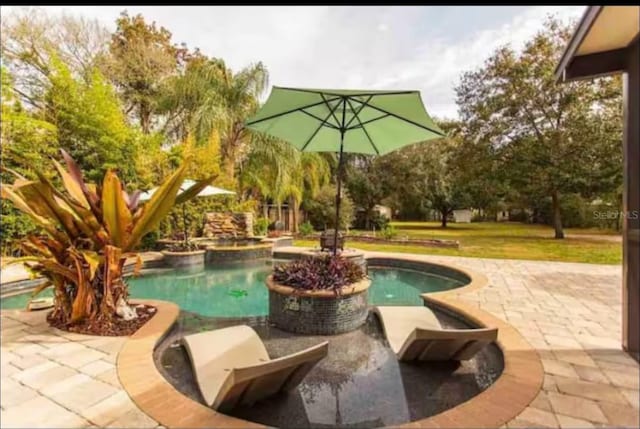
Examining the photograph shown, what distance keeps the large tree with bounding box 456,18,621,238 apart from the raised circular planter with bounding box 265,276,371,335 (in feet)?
44.3

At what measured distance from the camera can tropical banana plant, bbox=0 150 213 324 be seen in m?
4.37

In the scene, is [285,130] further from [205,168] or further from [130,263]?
[205,168]

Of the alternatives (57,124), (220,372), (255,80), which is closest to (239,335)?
(220,372)

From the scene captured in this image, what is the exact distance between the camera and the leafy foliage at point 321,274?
16.5 feet

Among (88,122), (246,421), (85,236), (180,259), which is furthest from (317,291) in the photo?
(88,122)

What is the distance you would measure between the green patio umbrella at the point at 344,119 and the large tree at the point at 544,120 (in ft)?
36.9

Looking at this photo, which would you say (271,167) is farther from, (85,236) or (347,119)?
(85,236)

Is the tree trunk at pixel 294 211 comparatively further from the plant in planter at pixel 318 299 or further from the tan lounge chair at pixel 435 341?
the tan lounge chair at pixel 435 341

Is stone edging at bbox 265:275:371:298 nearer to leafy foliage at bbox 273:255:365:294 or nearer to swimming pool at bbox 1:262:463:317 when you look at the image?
leafy foliage at bbox 273:255:365:294

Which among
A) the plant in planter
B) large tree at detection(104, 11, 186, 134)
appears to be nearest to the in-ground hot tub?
the plant in planter

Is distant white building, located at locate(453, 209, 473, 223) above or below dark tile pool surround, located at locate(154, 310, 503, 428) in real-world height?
above

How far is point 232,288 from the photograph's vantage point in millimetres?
8109

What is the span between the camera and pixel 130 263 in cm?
948

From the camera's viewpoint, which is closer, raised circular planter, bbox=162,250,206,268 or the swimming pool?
the swimming pool
